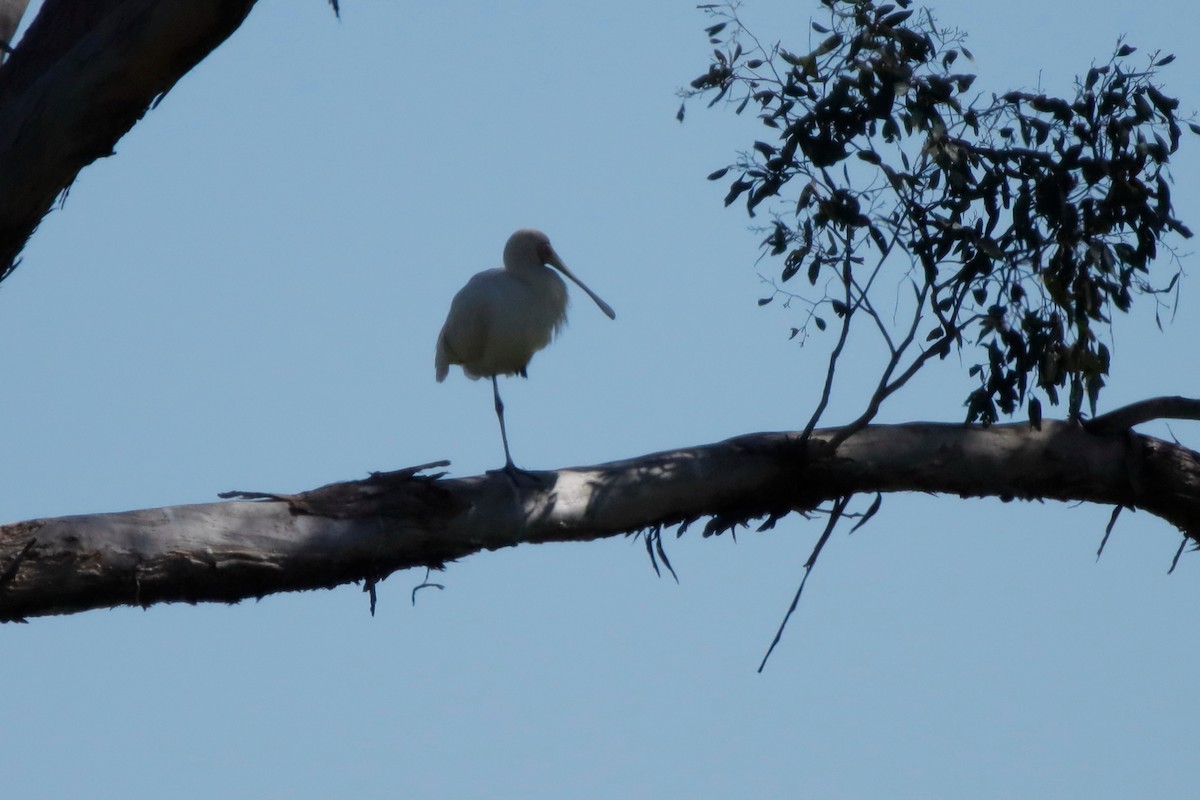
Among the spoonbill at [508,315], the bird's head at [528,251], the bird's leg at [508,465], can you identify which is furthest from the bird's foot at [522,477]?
the bird's head at [528,251]

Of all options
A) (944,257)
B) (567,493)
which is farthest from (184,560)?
(944,257)

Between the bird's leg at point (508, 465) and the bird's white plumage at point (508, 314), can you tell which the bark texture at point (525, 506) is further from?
the bird's white plumage at point (508, 314)

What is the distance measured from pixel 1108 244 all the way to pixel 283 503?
3742 millimetres

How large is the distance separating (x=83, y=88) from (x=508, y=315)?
4453 mm

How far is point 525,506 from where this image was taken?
565cm

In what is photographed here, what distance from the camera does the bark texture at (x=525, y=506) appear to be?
15.6 ft

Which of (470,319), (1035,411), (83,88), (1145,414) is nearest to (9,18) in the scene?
(83,88)

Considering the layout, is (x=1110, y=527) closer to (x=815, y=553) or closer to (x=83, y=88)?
(x=815, y=553)

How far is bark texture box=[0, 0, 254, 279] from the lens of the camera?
358 cm

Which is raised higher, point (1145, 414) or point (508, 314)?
point (508, 314)

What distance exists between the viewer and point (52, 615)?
479 centimetres

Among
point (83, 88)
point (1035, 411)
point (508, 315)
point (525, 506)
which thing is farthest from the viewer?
point (508, 315)

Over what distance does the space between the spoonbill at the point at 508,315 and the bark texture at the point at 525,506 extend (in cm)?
194

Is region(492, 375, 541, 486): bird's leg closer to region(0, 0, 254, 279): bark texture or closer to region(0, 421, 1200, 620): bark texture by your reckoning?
region(0, 421, 1200, 620): bark texture
